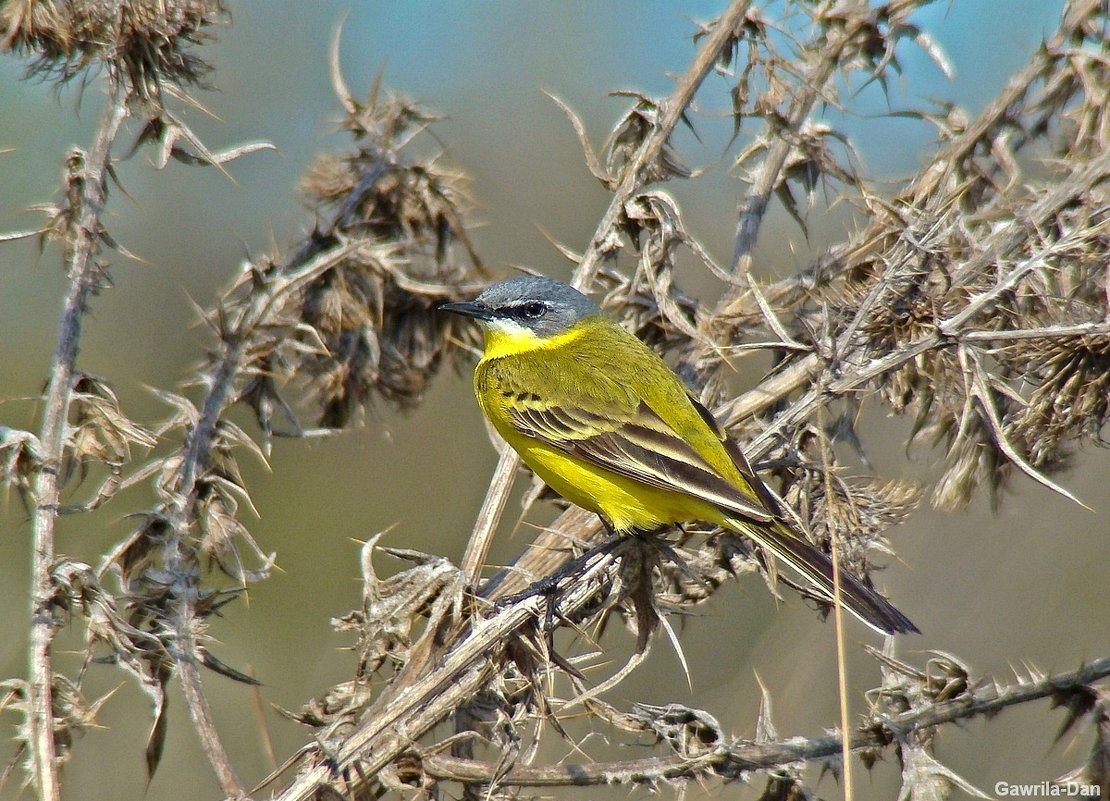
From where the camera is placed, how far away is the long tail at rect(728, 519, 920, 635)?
3395 millimetres

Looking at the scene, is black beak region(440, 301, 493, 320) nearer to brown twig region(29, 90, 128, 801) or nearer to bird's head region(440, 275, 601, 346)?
bird's head region(440, 275, 601, 346)

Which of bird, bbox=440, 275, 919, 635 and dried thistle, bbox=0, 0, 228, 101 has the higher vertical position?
dried thistle, bbox=0, 0, 228, 101

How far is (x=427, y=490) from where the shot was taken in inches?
A: 324

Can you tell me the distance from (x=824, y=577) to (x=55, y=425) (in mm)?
2688

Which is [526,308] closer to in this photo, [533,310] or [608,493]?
[533,310]

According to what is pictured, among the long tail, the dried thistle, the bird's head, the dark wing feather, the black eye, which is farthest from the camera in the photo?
the black eye

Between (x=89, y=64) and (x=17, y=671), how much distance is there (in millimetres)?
3970

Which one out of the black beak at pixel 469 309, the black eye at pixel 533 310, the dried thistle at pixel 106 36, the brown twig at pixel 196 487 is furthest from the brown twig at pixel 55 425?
the black eye at pixel 533 310

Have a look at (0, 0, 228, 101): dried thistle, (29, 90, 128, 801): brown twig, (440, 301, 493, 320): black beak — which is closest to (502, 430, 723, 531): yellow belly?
(440, 301, 493, 320): black beak

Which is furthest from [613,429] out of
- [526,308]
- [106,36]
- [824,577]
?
[106,36]

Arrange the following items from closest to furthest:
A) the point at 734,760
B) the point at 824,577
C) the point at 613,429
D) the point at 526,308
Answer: the point at 734,760 → the point at 824,577 → the point at 613,429 → the point at 526,308

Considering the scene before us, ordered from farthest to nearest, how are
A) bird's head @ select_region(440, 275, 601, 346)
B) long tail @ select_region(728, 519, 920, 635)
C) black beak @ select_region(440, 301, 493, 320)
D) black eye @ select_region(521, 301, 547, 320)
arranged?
black eye @ select_region(521, 301, 547, 320) → bird's head @ select_region(440, 275, 601, 346) → black beak @ select_region(440, 301, 493, 320) → long tail @ select_region(728, 519, 920, 635)

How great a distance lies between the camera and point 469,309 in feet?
15.7

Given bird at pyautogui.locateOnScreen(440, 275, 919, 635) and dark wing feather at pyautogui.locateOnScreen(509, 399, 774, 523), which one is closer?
bird at pyautogui.locateOnScreen(440, 275, 919, 635)
